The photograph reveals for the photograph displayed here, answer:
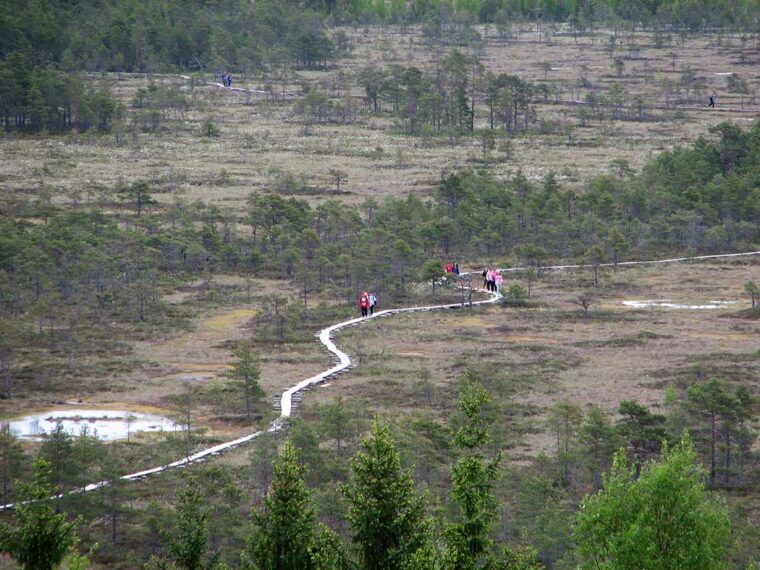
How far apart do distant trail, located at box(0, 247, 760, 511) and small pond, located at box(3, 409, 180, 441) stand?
2.17 m

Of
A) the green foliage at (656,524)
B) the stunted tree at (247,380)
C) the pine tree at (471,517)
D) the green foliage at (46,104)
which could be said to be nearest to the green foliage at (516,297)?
the stunted tree at (247,380)

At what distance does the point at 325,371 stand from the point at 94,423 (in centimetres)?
726

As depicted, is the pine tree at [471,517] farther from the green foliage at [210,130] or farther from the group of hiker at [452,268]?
the green foliage at [210,130]

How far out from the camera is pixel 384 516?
14.1 meters

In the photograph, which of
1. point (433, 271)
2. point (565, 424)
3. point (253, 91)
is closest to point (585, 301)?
point (433, 271)

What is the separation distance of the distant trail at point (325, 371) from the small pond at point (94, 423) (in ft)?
7.13

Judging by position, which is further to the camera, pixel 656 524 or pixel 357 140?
pixel 357 140

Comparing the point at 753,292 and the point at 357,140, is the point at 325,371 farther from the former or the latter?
the point at 357,140

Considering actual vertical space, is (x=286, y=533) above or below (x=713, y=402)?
above

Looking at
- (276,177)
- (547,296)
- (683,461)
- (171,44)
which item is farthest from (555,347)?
(171,44)

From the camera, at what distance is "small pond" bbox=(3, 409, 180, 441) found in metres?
27.1

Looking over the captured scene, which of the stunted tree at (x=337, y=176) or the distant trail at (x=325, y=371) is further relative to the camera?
the stunted tree at (x=337, y=176)

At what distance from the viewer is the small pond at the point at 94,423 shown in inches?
1065

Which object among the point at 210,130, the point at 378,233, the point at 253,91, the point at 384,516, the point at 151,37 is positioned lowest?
the point at 378,233
